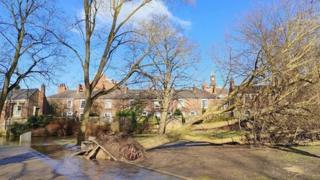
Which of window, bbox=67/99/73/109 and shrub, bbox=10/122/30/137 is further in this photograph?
window, bbox=67/99/73/109

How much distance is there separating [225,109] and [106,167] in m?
9.12

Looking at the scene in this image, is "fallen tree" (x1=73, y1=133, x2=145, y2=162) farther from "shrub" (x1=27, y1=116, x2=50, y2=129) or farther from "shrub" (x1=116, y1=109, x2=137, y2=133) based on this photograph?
"shrub" (x1=27, y1=116, x2=50, y2=129)

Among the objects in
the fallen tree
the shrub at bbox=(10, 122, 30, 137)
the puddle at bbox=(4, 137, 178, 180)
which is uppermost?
the shrub at bbox=(10, 122, 30, 137)

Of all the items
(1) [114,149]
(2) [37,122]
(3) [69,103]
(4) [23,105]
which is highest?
(3) [69,103]

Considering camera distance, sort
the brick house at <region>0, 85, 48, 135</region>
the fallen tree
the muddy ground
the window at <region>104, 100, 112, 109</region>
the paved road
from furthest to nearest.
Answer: the window at <region>104, 100, 112, 109</region> → the brick house at <region>0, 85, 48, 135</region> → the fallen tree → the paved road → the muddy ground

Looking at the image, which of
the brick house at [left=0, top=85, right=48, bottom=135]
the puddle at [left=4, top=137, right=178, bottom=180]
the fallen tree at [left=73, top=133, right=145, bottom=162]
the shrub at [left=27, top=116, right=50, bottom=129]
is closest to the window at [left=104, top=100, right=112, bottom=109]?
the brick house at [left=0, top=85, right=48, bottom=135]

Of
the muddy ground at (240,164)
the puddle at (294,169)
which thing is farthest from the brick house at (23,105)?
the puddle at (294,169)

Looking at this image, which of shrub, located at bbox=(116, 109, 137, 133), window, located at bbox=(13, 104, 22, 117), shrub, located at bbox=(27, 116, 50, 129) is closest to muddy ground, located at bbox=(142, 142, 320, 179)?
shrub, located at bbox=(116, 109, 137, 133)

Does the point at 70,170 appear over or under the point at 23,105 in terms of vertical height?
under

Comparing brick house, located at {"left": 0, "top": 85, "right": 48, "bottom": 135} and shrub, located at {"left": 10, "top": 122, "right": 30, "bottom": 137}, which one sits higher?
brick house, located at {"left": 0, "top": 85, "right": 48, "bottom": 135}

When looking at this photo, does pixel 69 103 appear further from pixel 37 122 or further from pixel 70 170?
pixel 70 170

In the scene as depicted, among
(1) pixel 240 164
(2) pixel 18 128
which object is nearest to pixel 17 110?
(2) pixel 18 128

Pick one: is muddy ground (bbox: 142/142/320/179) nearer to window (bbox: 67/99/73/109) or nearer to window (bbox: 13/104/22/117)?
window (bbox: 13/104/22/117)

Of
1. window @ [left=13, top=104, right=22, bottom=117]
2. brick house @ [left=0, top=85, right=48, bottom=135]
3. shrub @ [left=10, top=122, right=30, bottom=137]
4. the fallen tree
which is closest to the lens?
the fallen tree
